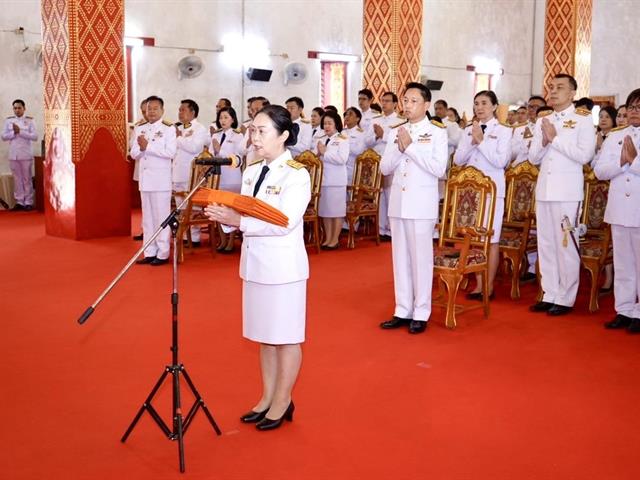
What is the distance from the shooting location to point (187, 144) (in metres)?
8.80

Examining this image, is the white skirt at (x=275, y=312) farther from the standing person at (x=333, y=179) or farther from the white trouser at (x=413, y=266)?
the standing person at (x=333, y=179)

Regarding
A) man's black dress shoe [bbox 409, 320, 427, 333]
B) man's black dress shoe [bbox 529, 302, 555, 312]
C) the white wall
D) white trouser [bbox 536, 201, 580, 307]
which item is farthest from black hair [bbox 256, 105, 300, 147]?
the white wall

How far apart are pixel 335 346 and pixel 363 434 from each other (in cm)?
145

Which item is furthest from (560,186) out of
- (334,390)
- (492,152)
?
(334,390)

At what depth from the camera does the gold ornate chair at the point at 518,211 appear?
660 cm

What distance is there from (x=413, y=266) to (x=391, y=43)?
640 cm

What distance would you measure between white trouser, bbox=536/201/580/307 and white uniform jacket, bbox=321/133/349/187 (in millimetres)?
3314

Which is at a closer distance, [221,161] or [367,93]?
[221,161]

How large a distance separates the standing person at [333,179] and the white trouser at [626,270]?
3.87m

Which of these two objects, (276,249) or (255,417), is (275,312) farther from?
(255,417)

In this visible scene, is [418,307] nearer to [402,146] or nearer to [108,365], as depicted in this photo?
[402,146]

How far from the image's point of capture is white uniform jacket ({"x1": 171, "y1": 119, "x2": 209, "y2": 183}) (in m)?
8.81

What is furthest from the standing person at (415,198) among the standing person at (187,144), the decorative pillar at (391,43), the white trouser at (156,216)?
the decorative pillar at (391,43)

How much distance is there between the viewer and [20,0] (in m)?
12.1
